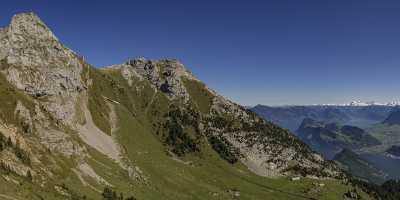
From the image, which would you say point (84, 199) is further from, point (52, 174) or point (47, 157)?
point (47, 157)

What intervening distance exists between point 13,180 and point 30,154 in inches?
1630

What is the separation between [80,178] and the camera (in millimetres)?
193250

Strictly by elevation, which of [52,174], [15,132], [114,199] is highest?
[15,132]

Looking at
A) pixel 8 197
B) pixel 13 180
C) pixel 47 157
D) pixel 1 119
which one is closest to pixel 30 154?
pixel 47 157

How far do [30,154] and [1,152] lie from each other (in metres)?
21.0

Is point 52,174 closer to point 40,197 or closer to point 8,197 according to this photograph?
point 40,197

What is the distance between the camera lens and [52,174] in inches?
7013

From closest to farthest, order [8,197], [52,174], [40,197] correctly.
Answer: [8,197]
[40,197]
[52,174]

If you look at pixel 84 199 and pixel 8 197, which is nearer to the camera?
pixel 8 197

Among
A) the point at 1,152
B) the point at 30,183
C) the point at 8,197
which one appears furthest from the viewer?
the point at 1,152

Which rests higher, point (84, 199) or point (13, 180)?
point (13, 180)

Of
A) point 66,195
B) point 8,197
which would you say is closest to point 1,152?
point 66,195

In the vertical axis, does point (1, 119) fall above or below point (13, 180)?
above

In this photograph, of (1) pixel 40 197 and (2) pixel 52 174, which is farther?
(2) pixel 52 174
